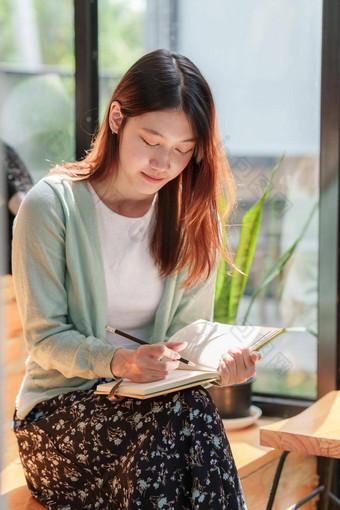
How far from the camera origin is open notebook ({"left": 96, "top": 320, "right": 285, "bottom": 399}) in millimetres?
1407

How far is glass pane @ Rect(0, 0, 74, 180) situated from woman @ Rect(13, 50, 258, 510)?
80 centimetres

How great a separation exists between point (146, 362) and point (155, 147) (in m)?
0.51

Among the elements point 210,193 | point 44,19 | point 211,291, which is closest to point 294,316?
point 211,291

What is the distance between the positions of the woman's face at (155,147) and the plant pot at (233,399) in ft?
2.97

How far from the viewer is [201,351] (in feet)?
5.37

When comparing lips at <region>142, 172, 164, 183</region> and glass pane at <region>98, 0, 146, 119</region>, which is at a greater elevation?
glass pane at <region>98, 0, 146, 119</region>

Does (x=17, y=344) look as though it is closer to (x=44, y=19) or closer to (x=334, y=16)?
(x=44, y=19)

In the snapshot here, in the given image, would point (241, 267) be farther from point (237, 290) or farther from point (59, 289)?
point (59, 289)

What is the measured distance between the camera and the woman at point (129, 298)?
1432 millimetres

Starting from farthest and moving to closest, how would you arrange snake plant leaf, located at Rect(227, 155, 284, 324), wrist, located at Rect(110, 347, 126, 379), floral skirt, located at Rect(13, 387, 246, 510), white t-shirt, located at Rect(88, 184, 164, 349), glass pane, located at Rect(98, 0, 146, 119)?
glass pane, located at Rect(98, 0, 146, 119), snake plant leaf, located at Rect(227, 155, 284, 324), white t-shirt, located at Rect(88, 184, 164, 349), wrist, located at Rect(110, 347, 126, 379), floral skirt, located at Rect(13, 387, 246, 510)

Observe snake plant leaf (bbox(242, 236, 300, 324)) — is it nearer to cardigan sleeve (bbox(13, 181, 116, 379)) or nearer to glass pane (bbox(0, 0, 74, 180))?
glass pane (bbox(0, 0, 74, 180))

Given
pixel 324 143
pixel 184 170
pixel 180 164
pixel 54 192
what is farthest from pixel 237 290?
pixel 54 192

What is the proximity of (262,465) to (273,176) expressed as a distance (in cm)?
92

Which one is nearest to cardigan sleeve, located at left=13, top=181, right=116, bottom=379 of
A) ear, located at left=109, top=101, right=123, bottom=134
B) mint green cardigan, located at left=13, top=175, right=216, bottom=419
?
mint green cardigan, located at left=13, top=175, right=216, bottom=419
